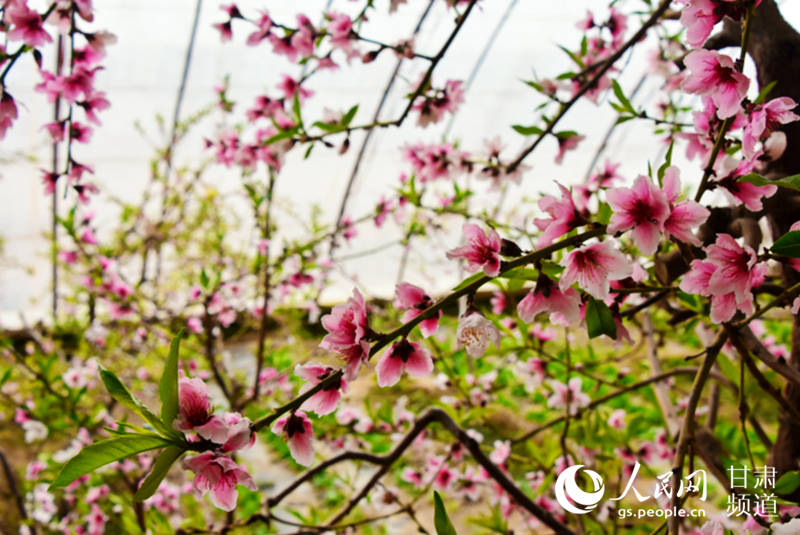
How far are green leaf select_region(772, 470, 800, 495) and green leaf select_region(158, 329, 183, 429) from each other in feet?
2.08

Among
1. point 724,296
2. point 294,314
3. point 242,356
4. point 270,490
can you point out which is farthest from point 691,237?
point 242,356

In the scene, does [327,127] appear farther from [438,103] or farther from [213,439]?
[213,439]

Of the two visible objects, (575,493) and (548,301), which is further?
(575,493)

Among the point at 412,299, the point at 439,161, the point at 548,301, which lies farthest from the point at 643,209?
the point at 439,161

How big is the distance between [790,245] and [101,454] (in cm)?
52

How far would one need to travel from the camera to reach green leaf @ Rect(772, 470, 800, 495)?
22.6 inches

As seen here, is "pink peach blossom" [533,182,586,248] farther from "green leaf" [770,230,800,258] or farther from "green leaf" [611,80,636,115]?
"green leaf" [611,80,636,115]

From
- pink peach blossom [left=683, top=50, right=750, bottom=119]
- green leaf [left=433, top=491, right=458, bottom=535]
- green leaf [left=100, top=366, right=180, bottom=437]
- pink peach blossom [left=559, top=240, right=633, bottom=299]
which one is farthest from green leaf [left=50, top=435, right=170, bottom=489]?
pink peach blossom [left=683, top=50, right=750, bottom=119]

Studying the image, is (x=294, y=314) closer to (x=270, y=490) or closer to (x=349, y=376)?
(x=270, y=490)

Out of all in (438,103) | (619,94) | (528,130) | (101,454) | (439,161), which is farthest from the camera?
(439,161)

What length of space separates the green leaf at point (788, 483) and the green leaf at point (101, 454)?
64 centimetres

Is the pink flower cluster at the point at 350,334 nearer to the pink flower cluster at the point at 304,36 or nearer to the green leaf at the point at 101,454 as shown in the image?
the green leaf at the point at 101,454

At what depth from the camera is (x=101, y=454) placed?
1.24 ft

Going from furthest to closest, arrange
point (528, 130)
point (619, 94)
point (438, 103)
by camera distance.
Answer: point (438, 103) < point (528, 130) < point (619, 94)
